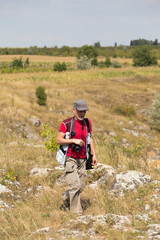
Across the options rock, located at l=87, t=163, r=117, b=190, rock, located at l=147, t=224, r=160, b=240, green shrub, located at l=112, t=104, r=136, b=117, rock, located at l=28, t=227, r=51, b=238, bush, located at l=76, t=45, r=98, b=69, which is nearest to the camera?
rock, located at l=147, t=224, r=160, b=240

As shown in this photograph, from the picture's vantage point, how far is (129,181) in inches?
186

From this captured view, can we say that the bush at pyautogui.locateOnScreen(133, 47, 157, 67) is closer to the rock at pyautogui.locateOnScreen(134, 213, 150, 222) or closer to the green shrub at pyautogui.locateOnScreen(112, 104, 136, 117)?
the green shrub at pyautogui.locateOnScreen(112, 104, 136, 117)

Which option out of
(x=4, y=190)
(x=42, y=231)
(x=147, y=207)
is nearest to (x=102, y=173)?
(x=147, y=207)

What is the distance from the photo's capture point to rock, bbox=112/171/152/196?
4.63 meters

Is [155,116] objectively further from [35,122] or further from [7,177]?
[7,177]

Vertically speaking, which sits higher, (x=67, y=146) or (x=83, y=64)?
(x=83, y=64)

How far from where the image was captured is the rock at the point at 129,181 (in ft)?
15.2

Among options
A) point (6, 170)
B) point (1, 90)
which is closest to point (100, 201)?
point (6, 170)

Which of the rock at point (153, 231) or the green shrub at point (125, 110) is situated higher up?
the rock at point (153, 231)

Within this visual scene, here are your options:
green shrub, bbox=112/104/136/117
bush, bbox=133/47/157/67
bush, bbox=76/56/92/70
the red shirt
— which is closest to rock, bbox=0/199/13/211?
the red shirt

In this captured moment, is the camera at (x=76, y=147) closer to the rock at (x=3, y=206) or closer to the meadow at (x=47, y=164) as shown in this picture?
the meadow at (x=47, y=164)

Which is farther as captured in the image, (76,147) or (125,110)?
(125,110)

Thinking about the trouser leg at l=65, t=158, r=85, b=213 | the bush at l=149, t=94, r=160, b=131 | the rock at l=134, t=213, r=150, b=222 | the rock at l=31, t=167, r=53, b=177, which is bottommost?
the bush at l=149, t=94, r=160, b=131

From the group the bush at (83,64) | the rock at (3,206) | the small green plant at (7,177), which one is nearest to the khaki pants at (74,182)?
the rock at (3,206)
